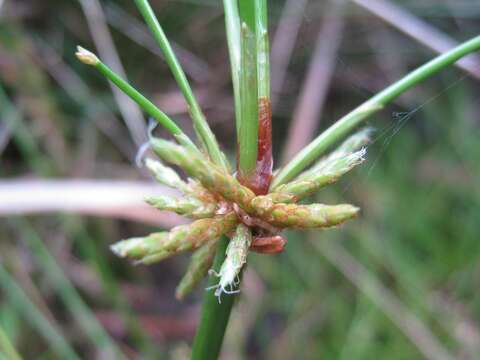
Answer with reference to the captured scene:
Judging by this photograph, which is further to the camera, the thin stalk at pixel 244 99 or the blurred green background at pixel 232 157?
the blurred green background at pixel 232 157

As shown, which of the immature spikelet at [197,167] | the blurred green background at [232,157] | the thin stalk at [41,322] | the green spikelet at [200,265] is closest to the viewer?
the immature spikelet at [197,167]

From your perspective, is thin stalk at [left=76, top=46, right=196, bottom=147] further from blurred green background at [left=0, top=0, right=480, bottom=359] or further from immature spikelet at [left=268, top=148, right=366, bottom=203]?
blurred green background at [left=0, top=0, right=480, bottom=359]

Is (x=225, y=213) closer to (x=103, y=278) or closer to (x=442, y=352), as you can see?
(x=103, y=278)

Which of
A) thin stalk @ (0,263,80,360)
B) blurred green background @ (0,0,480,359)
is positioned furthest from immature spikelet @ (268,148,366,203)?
blurred green background @ (0,0,480,359)

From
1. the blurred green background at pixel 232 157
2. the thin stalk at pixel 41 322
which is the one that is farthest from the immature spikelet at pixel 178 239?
the blurred green background at pixel 232 157

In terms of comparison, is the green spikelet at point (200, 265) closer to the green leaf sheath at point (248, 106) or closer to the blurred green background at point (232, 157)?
the green leaf sheath at point (248, 106)

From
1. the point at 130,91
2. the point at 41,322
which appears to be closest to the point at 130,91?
the point at 130,91
